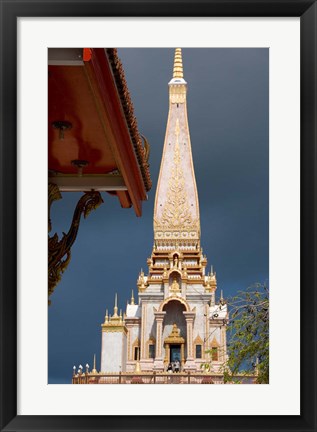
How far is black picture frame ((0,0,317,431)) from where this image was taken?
483 cm

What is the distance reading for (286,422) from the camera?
487 cm

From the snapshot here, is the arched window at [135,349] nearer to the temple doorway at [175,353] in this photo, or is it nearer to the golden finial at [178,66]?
the temple doorway at [175,353]

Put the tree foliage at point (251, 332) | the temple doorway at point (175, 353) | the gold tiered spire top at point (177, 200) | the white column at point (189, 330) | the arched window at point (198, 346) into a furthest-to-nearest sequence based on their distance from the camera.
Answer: the gold tiered spire top at point (177, 200), the temple doorway at point (175, 353), the arched window at point (198, 346), the white column at point (189, 330), the tree foliage at point (251, 332)

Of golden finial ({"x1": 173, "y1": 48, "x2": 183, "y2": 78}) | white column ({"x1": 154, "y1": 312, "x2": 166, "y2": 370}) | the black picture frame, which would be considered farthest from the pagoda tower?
the black picture frame

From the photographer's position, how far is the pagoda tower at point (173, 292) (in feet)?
111

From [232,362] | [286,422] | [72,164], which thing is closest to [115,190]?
[72,164]

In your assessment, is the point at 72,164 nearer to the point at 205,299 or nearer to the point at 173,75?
the point at 205,299

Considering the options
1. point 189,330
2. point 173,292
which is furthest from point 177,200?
point 189,330

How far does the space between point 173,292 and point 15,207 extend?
1153 inches

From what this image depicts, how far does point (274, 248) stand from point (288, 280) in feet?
0.62

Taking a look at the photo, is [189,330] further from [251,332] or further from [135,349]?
[251,332]

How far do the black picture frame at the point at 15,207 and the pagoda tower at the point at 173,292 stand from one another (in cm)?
2768

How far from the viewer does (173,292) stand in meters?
34.1

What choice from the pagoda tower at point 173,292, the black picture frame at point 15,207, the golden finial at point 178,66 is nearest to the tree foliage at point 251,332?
the black picture frame at point 15,207
